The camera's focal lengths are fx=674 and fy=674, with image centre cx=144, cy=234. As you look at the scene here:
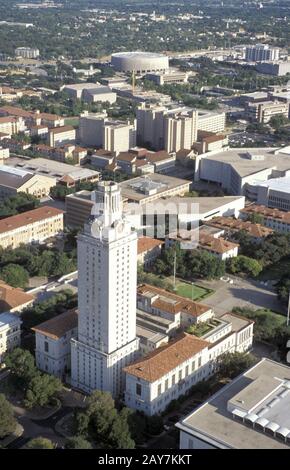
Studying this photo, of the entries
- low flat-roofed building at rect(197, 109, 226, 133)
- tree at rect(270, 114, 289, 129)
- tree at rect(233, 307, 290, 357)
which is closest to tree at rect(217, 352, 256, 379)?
tree at rect(233, 307, 290, 357)

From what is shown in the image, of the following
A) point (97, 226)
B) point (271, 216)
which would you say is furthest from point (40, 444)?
point (271, 216)

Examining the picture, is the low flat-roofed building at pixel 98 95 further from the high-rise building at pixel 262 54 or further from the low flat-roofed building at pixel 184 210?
the high-rise building at pixel 262 54

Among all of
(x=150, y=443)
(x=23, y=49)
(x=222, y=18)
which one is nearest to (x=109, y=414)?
(x=150, y=443)

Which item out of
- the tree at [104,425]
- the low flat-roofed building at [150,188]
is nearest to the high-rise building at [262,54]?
the low flat-roofed building at [150,188]

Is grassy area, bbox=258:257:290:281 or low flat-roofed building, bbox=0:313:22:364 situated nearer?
low flat-roofed building, bbox=0:313:22:364

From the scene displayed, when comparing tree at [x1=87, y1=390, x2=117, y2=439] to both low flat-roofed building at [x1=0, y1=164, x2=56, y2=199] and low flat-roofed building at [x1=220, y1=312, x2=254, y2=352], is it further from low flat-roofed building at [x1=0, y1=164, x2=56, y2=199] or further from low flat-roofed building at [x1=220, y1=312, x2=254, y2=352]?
low flat-roofed building at [x1=0, y1=164, x2=56, y2=199]

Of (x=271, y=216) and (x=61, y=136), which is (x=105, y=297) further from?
(x=61, y=136)
